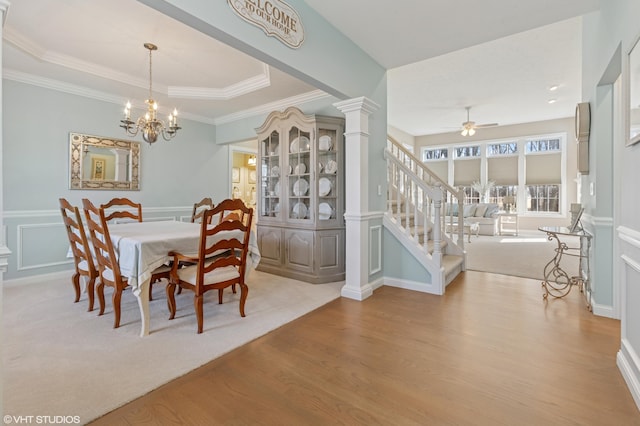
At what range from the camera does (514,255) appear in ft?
17.4

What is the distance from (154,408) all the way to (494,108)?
799 centimetres

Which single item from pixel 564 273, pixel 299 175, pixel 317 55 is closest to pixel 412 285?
pixel 564 273

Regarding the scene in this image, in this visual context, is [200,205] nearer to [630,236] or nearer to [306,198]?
[306,198]

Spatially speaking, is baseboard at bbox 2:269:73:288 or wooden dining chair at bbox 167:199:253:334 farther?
baseboard at bbox 2:269:73:288

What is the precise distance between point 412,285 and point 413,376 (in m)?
1.76

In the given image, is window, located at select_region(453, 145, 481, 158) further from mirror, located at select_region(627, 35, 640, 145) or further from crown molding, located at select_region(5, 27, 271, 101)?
mirror, located at select_region(627, 35, 640, 145)

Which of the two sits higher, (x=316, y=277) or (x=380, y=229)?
(x=380, y=229)

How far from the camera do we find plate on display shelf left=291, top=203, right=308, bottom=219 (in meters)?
4.06

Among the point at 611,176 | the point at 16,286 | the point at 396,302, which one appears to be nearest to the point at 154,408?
the point at 396,302

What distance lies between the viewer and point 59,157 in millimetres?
3979

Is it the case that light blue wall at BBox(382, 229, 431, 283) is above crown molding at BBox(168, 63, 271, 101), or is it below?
below

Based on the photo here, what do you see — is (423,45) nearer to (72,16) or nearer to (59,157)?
(72,16)

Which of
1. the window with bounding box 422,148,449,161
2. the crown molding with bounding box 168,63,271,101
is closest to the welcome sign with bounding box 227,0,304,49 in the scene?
the crown molding with bounding box 168,63,271,101

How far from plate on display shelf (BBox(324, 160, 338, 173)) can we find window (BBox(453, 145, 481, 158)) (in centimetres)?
725
